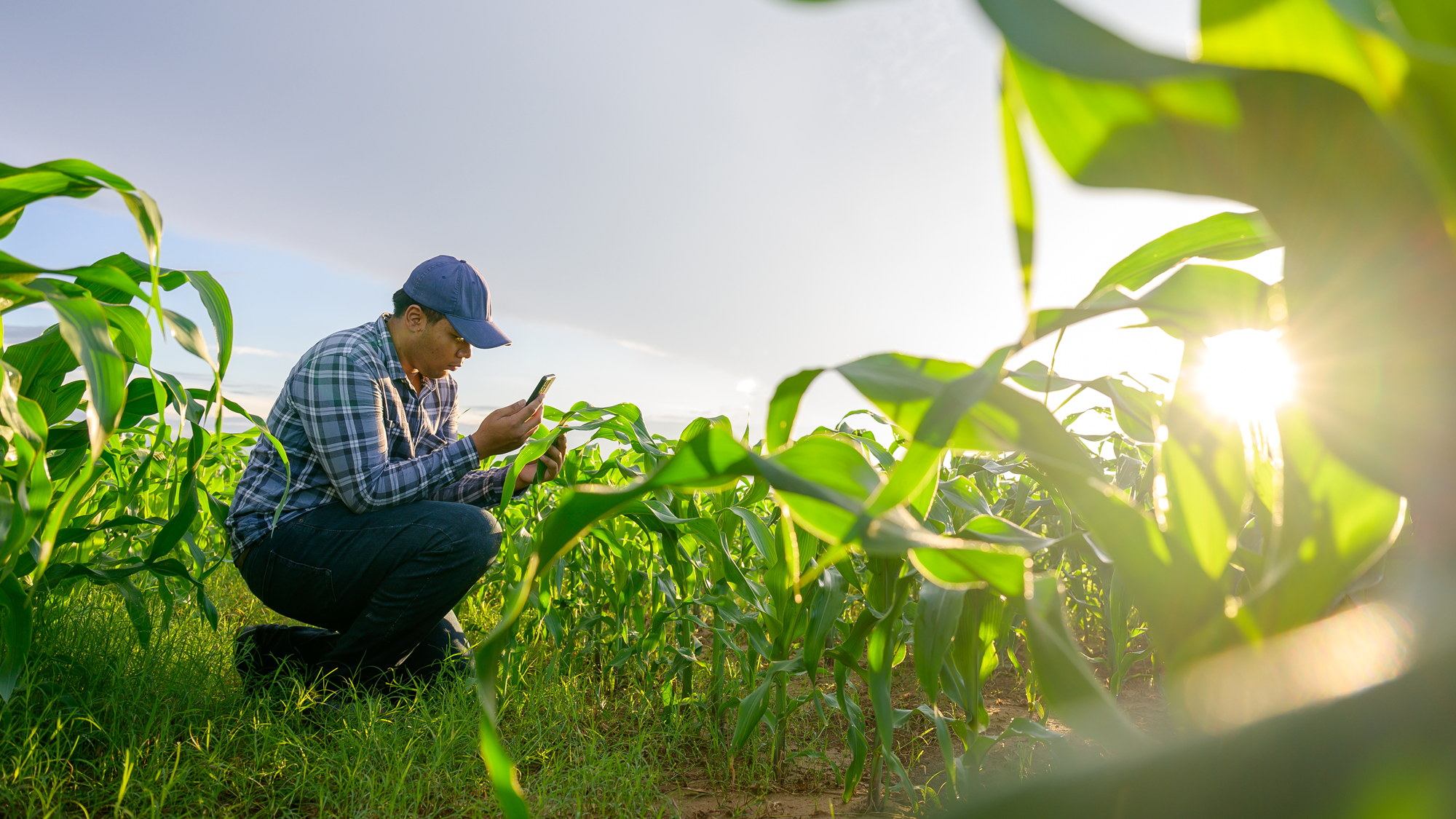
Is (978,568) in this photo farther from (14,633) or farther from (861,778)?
(14,633)

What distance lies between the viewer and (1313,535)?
0.38 m

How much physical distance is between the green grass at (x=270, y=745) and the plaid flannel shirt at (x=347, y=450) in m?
0.47

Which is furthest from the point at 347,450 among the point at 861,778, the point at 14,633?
the point at 861,778

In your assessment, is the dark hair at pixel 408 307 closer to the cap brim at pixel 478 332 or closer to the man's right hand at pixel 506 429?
the cap brim at pixel 478 332

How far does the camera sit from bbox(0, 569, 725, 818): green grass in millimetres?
1331

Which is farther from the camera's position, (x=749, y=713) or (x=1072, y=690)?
(x=749, y=713)

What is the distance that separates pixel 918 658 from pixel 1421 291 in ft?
1.99

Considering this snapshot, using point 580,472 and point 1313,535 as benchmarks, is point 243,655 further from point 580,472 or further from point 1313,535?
point 1313,535

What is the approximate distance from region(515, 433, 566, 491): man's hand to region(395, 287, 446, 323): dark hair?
62cm

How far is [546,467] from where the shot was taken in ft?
6.51

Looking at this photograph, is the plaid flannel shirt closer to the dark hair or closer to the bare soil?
the dark hair

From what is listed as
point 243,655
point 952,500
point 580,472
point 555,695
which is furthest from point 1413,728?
point 243,655

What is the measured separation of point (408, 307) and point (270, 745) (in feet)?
4.38

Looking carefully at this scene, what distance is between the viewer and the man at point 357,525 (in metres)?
2.01
